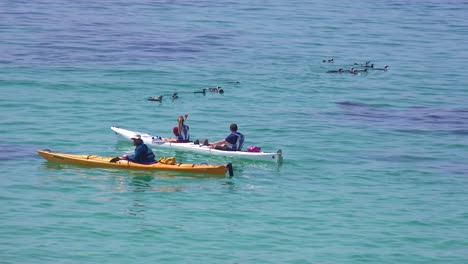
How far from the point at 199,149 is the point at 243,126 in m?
6.66

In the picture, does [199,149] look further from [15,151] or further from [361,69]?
[361,69]

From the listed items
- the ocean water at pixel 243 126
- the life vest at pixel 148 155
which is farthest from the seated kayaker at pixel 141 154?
the ocean water at pixel 243 126

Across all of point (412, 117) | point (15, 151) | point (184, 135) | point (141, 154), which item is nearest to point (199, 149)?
point (184, 135)

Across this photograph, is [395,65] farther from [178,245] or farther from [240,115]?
[178,245]

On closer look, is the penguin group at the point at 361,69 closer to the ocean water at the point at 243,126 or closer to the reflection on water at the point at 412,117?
the ocean water at the point at 243,126

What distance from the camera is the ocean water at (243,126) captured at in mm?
33406

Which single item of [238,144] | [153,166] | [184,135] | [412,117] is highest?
[412,117]

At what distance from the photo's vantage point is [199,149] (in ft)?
141

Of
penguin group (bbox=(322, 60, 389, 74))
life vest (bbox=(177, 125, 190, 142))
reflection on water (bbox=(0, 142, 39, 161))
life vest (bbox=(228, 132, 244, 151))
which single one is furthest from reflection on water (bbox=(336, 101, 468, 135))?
reflection on water (bbox=(0, 142, 39, 161))

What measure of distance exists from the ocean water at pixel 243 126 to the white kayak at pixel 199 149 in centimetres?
28

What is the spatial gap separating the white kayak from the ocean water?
0.28 metres

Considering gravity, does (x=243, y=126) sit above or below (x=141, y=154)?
above

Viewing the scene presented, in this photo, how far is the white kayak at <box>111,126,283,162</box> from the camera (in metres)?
41.8

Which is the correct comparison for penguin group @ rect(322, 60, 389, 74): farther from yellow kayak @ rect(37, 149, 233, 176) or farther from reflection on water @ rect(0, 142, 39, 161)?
yellow kayak @ rect(37, 149, 233, 176)
